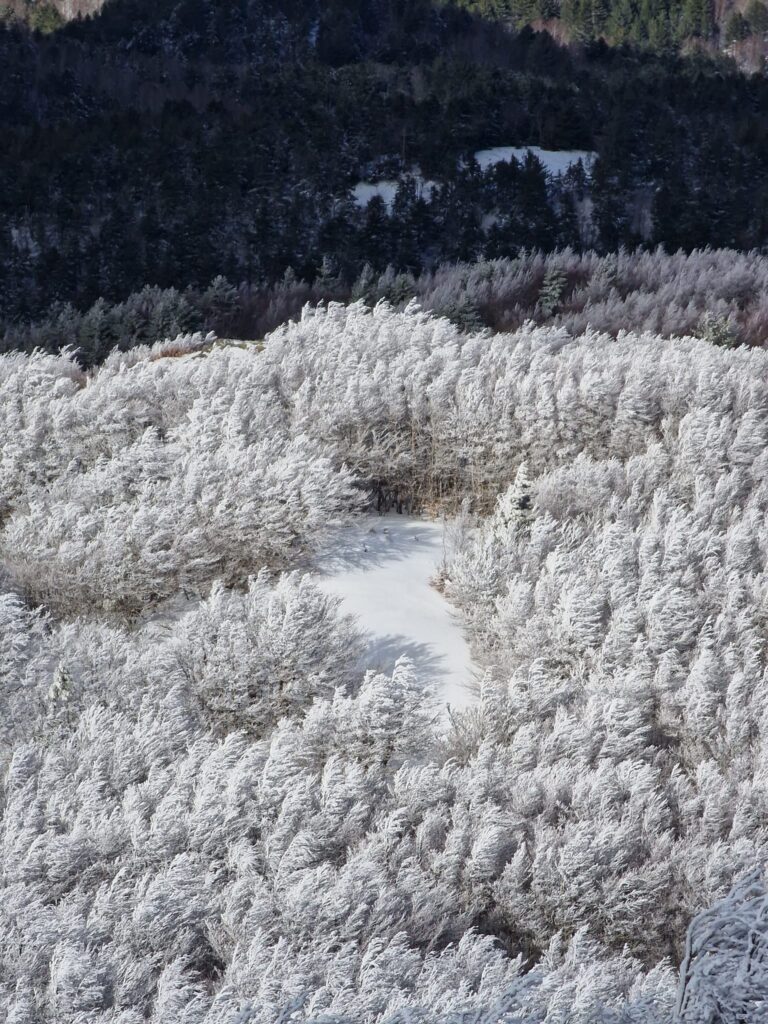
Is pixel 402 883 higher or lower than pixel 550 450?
lower

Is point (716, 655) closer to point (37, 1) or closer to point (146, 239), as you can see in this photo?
point (146, 239)

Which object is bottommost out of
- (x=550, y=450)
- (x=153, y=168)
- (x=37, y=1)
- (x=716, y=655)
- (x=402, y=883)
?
(x=402, y=883)

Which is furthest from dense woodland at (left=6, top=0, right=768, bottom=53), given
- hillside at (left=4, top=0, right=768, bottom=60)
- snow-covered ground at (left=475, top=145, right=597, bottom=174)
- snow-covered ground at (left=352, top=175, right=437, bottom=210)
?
snow-covered ground at (left=352, top=175, right=437, bottom=210)

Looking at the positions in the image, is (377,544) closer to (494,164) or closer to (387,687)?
(387,687)

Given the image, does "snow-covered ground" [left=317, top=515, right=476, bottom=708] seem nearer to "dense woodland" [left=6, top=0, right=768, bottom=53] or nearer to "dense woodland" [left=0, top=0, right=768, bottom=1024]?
"dense woodland" [left=0, top=0, right=768, bottom=1024]

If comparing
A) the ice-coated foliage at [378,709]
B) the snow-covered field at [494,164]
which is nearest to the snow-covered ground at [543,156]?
the snow-covered field at [494,164]

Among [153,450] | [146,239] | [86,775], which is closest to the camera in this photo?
[86,775]

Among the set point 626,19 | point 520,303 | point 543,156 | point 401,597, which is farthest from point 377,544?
point 626,19

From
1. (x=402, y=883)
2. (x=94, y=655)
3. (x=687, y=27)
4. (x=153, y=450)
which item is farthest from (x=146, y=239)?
(x=687, y=27)
